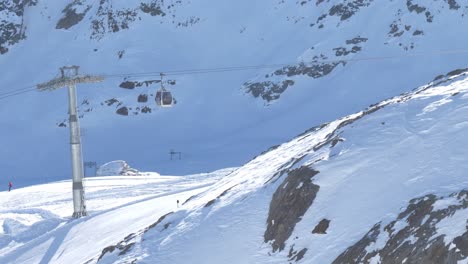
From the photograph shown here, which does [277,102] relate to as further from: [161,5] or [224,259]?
[224,259]

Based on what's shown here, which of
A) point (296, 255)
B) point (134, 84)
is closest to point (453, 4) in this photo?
point (134, 84)

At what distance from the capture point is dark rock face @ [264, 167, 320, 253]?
12517 millimetres

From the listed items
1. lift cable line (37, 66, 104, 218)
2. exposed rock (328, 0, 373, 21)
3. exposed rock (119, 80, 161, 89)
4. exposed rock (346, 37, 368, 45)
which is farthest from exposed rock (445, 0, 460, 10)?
lift cable line (37, 66, 104, 218)

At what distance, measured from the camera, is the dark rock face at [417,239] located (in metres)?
8.98

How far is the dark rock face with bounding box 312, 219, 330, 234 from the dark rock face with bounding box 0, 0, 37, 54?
6950cm

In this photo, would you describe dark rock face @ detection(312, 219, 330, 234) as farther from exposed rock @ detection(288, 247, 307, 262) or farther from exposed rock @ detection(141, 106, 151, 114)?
exposed rock @ detection(141, 106, 151, 114)

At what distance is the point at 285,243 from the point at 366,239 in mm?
2069

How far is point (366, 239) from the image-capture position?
10.5 m

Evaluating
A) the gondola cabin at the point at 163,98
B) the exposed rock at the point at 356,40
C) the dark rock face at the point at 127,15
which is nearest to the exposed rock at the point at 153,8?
the dark rock face at the point at 127,15

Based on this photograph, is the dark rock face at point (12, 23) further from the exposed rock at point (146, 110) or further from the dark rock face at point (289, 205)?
the dark rock face at point (289, 205)

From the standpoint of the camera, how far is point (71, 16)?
256 feet

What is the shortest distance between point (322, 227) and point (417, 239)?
2.31 m

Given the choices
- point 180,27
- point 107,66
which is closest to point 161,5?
point 180,27

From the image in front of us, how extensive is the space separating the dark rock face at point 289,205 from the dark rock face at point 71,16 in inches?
2649
